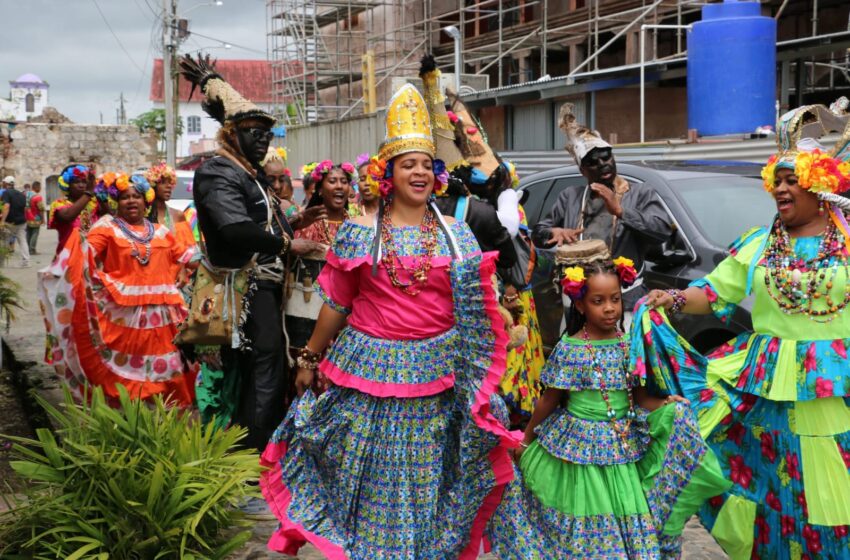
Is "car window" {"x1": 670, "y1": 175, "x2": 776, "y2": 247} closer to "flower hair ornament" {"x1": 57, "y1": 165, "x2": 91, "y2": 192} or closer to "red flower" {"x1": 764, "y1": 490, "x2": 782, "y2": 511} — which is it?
"red flower" {"x1": 764, "y1": 490, "x2": 782, "y2": 511}

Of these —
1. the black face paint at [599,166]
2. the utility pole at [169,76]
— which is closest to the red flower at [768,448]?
the black face paint at [599,166]

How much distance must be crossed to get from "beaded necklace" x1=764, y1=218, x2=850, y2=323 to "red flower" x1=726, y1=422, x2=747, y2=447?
0.56m

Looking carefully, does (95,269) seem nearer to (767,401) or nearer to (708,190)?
(708,190)

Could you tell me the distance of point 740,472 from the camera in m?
A: 4.41

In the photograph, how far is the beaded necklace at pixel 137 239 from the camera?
7.62 meters

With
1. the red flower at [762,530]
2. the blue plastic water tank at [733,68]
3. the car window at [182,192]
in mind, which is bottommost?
the red flower at [762,530]

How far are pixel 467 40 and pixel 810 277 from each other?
2177 cm

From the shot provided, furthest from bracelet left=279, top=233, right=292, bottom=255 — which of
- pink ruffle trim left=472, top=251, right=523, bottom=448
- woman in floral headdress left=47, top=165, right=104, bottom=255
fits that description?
woman in floral headdress left=47, top=165, right=104, bottom=255

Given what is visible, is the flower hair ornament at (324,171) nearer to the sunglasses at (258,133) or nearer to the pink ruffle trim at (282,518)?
the sunglasses at (258,133)

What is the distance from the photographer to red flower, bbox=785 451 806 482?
165 inches

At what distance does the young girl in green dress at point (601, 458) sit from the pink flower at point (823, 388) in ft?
1.66

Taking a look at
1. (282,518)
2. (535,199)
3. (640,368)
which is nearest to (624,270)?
(640,368)

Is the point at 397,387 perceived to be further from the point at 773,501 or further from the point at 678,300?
→ the point at 773,501

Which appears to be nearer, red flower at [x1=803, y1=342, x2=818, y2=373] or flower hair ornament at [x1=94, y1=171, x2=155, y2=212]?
red flower at [x1=803, y1=342, x2=818, y2=373]
